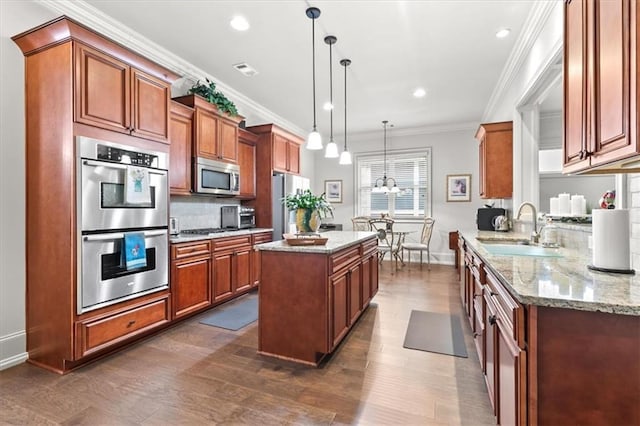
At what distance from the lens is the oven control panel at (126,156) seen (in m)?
2.34

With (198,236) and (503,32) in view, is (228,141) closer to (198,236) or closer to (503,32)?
(198,236)

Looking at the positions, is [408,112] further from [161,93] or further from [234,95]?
[161,93]

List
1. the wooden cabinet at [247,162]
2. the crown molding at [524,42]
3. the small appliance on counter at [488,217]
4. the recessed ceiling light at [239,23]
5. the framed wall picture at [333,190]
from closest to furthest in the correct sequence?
the crown molding at [524,42] → the recessed ceiling light at [239,23] → the small appliance on counter at [488,217] → the wooden cabinet at [247,162] → the framed wall picture at [333,190]

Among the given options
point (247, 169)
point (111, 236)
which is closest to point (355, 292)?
point (111, 236)

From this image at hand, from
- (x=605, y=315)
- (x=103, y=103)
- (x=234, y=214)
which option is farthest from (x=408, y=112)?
(x=605, y=315)

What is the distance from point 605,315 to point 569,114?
114cm

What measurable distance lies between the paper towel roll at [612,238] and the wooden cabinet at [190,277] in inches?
124

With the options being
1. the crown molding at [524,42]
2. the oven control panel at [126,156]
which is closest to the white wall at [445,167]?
the crown molding at [524,42]

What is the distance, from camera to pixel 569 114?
5.38ft

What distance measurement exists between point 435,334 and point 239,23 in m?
3.48

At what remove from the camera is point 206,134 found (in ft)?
12.3

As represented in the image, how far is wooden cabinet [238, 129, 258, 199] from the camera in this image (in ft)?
14.9

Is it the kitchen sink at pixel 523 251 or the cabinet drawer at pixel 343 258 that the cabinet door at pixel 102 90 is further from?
the kitchen sink at pixel 523 251

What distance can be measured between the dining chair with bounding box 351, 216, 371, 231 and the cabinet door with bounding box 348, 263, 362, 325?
3.39 metres
